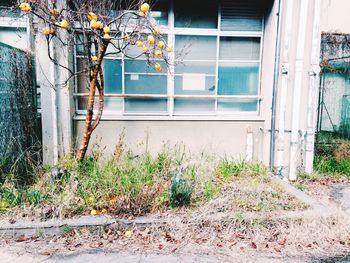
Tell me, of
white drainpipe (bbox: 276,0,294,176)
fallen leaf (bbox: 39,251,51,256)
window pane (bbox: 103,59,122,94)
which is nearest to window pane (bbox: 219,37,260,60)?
white drainpipe (bbox: 276,0,294,176)

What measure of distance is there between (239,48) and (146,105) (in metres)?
2.44

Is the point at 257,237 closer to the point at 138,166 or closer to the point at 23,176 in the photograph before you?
the point at 138,166

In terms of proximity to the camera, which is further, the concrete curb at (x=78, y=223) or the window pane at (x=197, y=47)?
the window pane at (x=197, y=47)

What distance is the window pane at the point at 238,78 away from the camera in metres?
6.21

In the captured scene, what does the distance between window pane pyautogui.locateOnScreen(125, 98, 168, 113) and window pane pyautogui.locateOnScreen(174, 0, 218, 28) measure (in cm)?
172

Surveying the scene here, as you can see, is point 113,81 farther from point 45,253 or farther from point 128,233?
point 45,253

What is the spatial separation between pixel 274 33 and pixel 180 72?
2.10 metres

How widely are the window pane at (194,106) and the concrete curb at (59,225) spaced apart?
3.14 meters

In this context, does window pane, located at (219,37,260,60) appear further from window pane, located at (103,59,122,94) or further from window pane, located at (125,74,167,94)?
window pane, located at (103,59,122,94)

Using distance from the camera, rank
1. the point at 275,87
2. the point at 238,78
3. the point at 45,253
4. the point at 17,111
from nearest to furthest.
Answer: the point at 45,253 < the point at 17,111 < the point at 275,87 < the point at 238,78

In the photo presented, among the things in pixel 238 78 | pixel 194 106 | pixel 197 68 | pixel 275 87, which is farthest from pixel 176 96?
pixel 275 87

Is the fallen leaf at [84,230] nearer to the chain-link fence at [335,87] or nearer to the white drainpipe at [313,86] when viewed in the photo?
the white drainpipe at [313,86]

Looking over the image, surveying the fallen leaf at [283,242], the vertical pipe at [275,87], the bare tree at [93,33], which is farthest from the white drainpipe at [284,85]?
the bare tree at [93,33]

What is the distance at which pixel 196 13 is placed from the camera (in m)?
5.98
